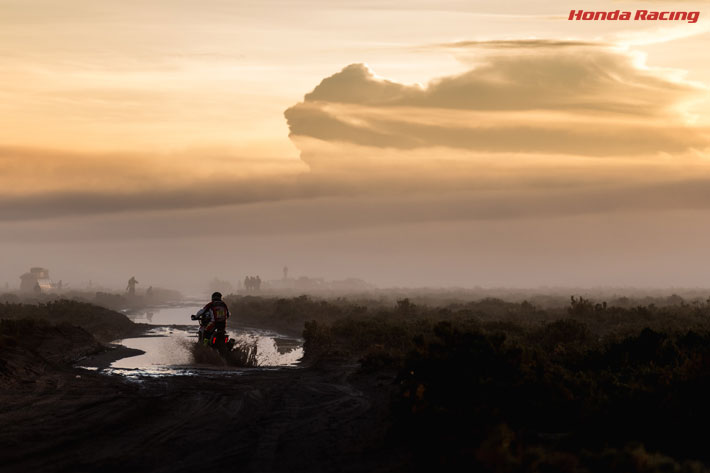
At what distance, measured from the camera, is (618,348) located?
1672 centimetres

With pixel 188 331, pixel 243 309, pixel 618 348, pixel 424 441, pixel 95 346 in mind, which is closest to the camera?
pixel 424 441

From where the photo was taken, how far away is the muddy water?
2150 cm

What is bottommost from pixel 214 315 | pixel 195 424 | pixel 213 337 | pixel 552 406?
pixel 195 424

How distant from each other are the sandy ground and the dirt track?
18 mm

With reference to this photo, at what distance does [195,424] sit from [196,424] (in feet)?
0.07

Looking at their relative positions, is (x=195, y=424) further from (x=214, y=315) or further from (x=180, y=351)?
(x=180, y=351)

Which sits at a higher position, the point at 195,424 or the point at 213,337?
the point at 213,337

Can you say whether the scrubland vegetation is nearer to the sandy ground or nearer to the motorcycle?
the sandy ground

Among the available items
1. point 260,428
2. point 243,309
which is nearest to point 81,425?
point 260,428

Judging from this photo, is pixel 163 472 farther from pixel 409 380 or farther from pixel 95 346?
pixel 95 346

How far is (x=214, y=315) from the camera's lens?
23.1 meters

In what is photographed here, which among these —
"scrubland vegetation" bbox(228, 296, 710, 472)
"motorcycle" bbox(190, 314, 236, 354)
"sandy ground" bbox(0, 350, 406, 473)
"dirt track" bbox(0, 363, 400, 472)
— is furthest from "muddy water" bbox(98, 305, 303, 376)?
"scrubland vegetation" bbox(228, 296, 710, 472)

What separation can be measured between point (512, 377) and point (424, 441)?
9.92 feet

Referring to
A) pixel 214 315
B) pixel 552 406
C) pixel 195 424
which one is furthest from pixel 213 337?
pixel 552 406
